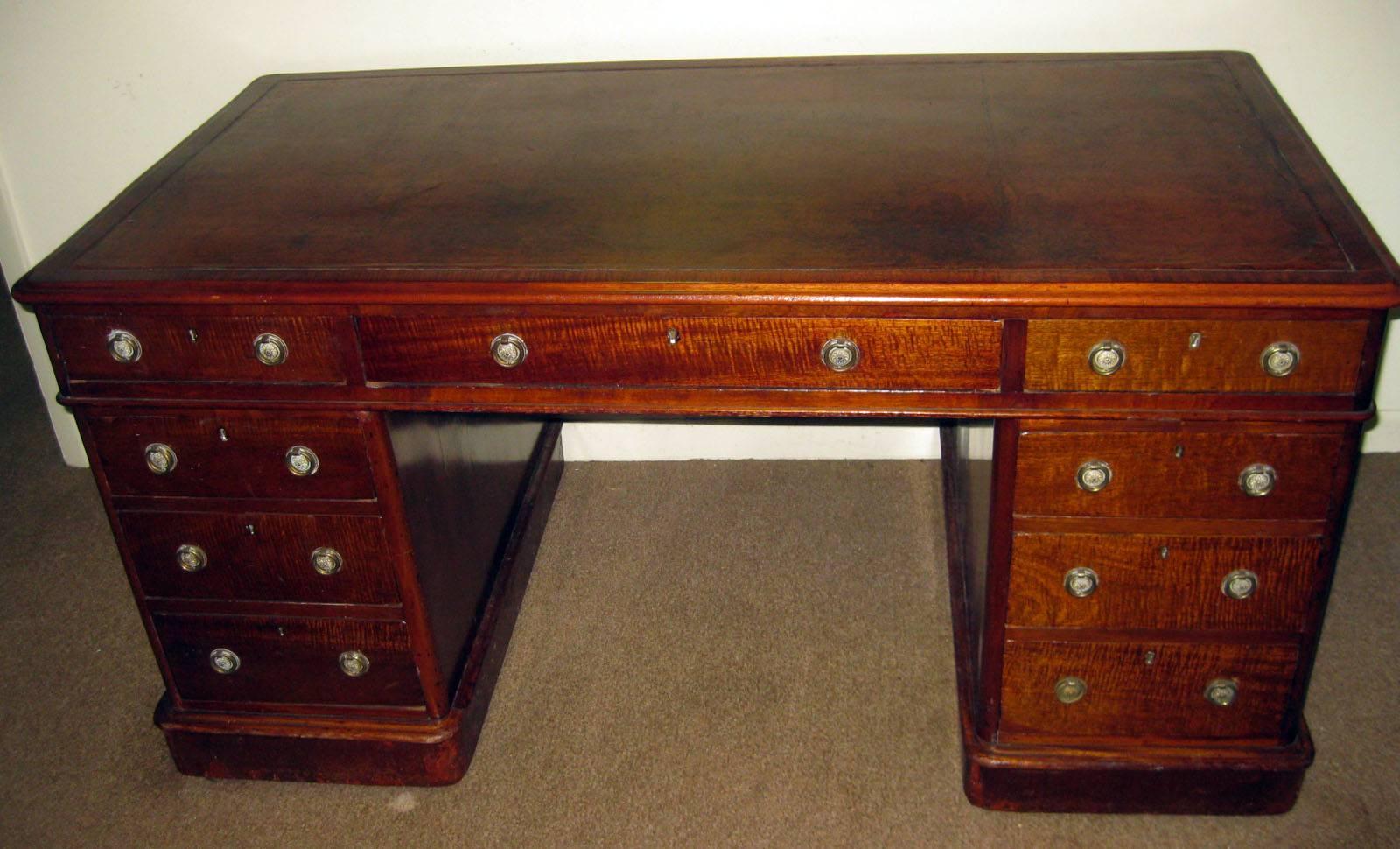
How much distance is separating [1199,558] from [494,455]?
1.08m

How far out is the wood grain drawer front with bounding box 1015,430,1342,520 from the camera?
1.43 metres

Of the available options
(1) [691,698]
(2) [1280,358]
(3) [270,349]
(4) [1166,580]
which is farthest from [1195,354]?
(3) [270,349]

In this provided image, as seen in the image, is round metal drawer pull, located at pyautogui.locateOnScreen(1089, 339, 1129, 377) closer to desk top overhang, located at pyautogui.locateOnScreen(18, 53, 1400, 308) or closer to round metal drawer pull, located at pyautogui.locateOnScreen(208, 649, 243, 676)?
desk top overhang, located at pyautogui.locateOnScreen(18, 53, 1400, 308)

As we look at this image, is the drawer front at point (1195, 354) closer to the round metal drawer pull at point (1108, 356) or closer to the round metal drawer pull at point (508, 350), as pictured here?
the round metal drawer pull at point (1108, 356)

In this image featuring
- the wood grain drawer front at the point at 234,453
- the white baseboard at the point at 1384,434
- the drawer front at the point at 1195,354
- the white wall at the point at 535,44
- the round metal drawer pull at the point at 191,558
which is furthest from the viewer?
the white baseboard at the point at 1384,434

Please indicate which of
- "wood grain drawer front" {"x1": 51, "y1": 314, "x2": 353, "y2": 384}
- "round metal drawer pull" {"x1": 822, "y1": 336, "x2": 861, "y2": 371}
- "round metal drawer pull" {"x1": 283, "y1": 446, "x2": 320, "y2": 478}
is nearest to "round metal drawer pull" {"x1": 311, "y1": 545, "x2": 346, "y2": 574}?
"round metal drawer pull" {"x1": 283, "y1": 446, "x2": 320, "y2": 478}

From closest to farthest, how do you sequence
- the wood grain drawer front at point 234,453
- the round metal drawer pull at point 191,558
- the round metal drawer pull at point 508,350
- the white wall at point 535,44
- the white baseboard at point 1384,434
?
the round metal drawer pull at point 508,350 → the wood grain drawer front at point 234,453 → the round metal drawer pull at point 191,558 → the white wall at point 535,44 → the white baseboard at point 1384,434

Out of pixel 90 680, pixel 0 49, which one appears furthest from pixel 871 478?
pixel 0 49

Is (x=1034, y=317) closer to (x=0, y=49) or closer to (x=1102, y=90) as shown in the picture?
(x=1102, y=90)

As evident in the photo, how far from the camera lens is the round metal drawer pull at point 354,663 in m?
1.73

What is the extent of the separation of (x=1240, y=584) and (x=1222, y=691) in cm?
17

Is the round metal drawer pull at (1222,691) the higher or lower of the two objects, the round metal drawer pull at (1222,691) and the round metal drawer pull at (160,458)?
the lower

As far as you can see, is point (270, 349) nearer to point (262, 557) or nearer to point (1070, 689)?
point (262, 557)

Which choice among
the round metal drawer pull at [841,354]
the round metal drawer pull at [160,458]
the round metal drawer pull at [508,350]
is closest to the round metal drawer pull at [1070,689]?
the round metal drawer pull at [841,354]
